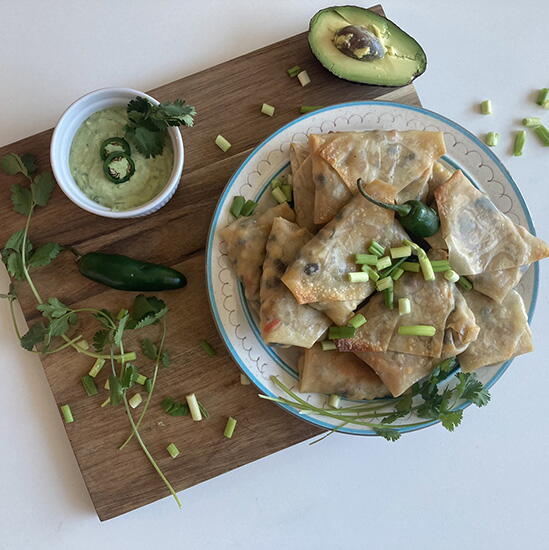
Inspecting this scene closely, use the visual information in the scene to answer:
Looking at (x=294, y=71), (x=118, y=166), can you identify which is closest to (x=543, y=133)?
(x=294, y=71)

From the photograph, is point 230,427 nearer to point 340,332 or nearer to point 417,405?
point 340,332

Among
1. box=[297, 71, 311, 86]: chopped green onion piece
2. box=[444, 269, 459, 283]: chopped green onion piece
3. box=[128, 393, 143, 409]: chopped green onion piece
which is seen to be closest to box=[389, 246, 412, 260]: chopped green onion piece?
box=[444, 269, 459, 283]: chopped green onion piece

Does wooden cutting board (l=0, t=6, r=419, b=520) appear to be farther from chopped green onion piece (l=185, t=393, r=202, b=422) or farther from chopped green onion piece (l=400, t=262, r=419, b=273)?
chopped green onion piece (l=400, t=262, r=419, b=273)

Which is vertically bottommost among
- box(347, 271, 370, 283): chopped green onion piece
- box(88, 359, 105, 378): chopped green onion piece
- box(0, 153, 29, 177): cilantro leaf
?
box(88, 359, 105, 378): chopped green onion piece

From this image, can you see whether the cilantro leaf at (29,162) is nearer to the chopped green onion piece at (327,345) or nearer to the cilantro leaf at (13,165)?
the cilantro leaf at (13,165)

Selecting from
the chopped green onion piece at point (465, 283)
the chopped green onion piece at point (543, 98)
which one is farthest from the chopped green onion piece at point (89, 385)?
the chopped green onion piece at point (543, 98)
